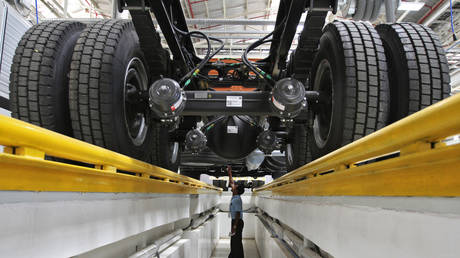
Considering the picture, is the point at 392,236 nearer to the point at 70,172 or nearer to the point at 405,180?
the point at 405,180

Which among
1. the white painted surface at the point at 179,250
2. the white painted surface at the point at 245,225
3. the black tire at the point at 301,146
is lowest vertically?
the white painted surface at the point at 245,225

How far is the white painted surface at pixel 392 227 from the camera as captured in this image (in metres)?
0.52

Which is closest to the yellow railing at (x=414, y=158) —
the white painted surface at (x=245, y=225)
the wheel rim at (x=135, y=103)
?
the wheel rim at (x=135, y=103)

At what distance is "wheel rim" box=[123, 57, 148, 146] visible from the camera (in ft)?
7.61

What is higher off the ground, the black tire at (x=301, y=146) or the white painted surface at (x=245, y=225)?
the black tire at (x=301, y=146)

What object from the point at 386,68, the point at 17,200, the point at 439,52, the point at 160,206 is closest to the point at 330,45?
the point at 386,68

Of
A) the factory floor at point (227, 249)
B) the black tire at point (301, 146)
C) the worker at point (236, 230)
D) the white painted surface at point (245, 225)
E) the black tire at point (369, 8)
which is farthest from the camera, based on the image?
the white painted surface at point (245, 225)

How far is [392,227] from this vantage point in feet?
2.20

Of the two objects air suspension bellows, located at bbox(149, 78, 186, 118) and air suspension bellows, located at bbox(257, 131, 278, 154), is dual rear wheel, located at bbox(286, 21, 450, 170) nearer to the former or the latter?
air suspension bellows, located at bbox(149, 78, 186, 118)

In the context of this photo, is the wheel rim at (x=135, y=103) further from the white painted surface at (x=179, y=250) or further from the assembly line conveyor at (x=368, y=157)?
the assembly line conveyor at (x=368, y=157)

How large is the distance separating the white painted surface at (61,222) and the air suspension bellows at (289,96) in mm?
1174

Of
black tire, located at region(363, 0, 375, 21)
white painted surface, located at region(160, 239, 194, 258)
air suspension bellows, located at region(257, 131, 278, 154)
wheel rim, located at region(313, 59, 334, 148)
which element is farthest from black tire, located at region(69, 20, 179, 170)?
black tire, located at region(363, 0, 375, 21)

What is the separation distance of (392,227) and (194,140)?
9.28ft

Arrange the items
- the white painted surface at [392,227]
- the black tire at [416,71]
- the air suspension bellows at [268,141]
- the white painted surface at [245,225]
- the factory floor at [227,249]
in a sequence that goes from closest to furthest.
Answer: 1. the white painted surface at [392,227]
2. the black tire at [416,71]
3. the air suspension bellows at [268,141]
4. the factory floor at [227,249]
5. the white painted surface at [245,225]
